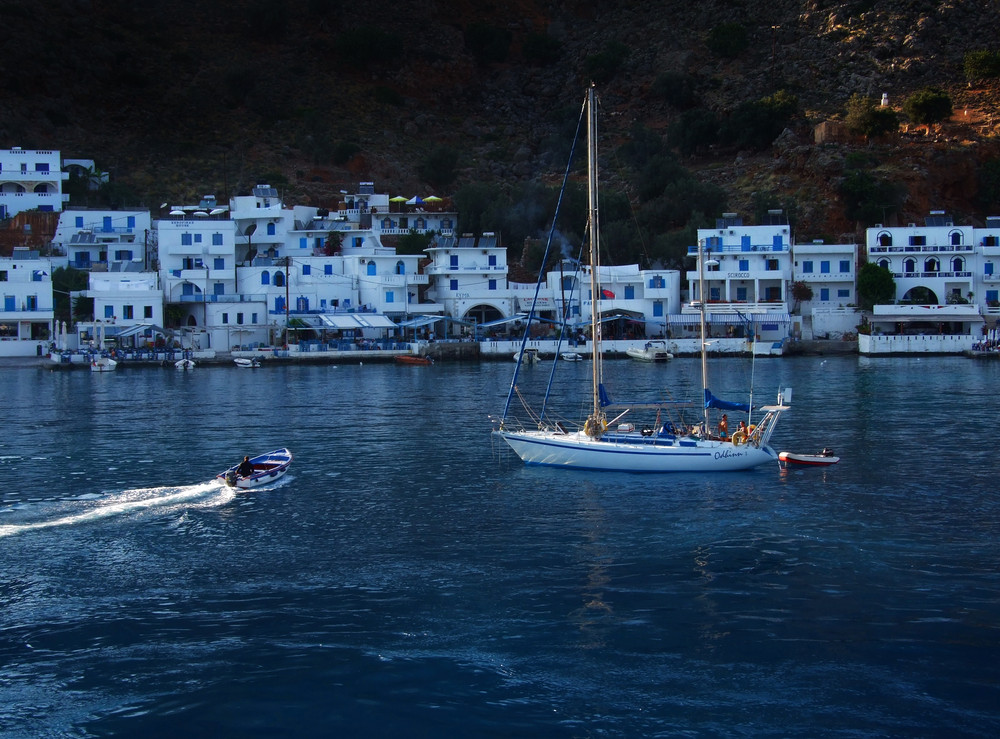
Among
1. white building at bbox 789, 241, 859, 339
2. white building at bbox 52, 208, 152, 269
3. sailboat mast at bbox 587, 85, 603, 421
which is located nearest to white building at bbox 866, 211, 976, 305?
white building at bbox 789, 241, 859, 339

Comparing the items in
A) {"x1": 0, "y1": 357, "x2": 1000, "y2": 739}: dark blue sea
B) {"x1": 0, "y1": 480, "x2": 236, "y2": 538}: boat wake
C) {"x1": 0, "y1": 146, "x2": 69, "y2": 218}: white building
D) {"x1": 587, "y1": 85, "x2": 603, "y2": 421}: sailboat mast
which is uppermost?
{"x1": 0, "y1": 146, "x2": 69, "y2": 218}: white building

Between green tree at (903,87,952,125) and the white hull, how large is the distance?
78.5 m

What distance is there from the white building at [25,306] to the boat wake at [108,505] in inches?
1937

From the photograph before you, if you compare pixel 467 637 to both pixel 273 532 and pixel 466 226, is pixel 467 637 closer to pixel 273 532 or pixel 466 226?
pixel 273 532

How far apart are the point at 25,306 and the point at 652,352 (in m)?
42.7

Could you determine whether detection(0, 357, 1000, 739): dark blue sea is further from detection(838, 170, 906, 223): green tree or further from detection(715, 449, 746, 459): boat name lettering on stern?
detection(838, 170, 906, 223): green tree

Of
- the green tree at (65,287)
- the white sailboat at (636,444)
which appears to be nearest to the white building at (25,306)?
the green tree at (65,287)

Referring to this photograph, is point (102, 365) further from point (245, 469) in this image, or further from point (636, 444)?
point (636, 444)

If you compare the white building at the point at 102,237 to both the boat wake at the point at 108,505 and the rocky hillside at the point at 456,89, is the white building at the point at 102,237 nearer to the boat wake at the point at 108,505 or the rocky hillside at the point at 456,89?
the rocky hillside at the point at 456,89

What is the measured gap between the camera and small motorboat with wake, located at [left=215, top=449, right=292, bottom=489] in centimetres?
2831

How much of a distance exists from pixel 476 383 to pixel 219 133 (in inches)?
2944

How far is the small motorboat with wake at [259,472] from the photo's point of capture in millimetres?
28312

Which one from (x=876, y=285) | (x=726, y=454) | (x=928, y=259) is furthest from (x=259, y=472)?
(x=928, y=259)

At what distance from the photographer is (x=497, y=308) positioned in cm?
7881
